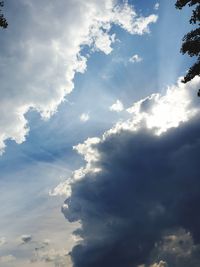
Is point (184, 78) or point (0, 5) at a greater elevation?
point (0, 5)

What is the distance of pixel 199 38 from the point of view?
83.8 ft

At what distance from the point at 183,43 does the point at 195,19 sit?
6.42ft

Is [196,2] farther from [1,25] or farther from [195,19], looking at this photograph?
[1,25]

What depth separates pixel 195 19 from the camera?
26.1 meters

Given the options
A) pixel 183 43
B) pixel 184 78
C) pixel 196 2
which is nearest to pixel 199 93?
pixel 184 78

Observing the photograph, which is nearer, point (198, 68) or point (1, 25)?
point (1, 25)

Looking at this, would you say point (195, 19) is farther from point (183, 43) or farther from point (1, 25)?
point (1, 25)

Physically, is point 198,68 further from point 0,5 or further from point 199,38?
point 0,5

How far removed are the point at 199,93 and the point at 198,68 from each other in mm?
1763

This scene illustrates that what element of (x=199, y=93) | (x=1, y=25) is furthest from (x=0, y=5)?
(x=199, y=93)

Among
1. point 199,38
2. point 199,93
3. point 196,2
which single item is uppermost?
point 196,2

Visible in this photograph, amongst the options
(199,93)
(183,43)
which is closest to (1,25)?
(183,43)

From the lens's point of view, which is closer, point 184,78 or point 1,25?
point 1,25

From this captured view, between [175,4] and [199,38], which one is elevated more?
[175,4]
